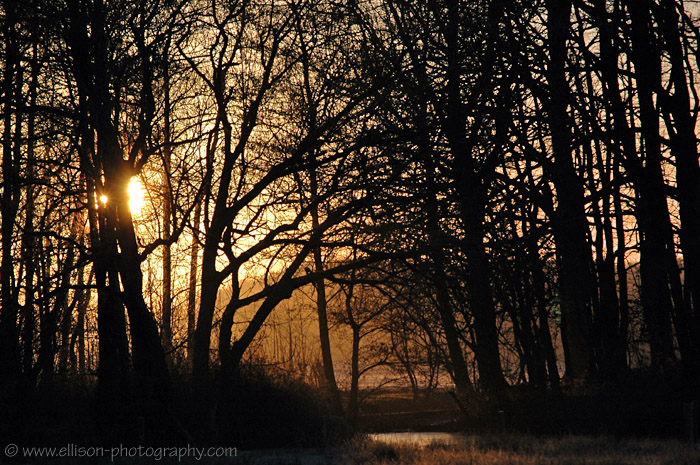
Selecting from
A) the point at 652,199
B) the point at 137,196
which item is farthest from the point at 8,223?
the point at 652,199

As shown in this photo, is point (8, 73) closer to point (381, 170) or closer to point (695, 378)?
point (381, 170)

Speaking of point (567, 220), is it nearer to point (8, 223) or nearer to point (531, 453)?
point (531, 453)

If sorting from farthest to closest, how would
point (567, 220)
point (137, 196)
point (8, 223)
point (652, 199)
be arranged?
point (137, 196) < point (8, 223) < point (652, 199) < point (567, 220)

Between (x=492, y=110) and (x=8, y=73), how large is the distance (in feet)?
26.6

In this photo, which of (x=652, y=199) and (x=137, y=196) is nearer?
(x=652, y=199)

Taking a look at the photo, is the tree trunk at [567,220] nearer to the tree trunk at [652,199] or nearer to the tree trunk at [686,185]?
the tree trunk at [652,199]

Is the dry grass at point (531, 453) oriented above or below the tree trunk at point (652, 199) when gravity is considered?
below

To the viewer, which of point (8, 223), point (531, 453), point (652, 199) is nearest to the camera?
point (531, 453)

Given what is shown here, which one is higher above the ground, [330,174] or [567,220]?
[330,174]

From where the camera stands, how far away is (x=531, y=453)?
32.0 ft

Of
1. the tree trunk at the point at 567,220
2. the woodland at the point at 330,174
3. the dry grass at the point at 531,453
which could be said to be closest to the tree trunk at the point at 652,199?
the woodland at the point at 330,174

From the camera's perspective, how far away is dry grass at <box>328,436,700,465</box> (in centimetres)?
862

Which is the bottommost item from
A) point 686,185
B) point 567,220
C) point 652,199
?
point 567,220

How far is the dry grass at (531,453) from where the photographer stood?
862 cm
